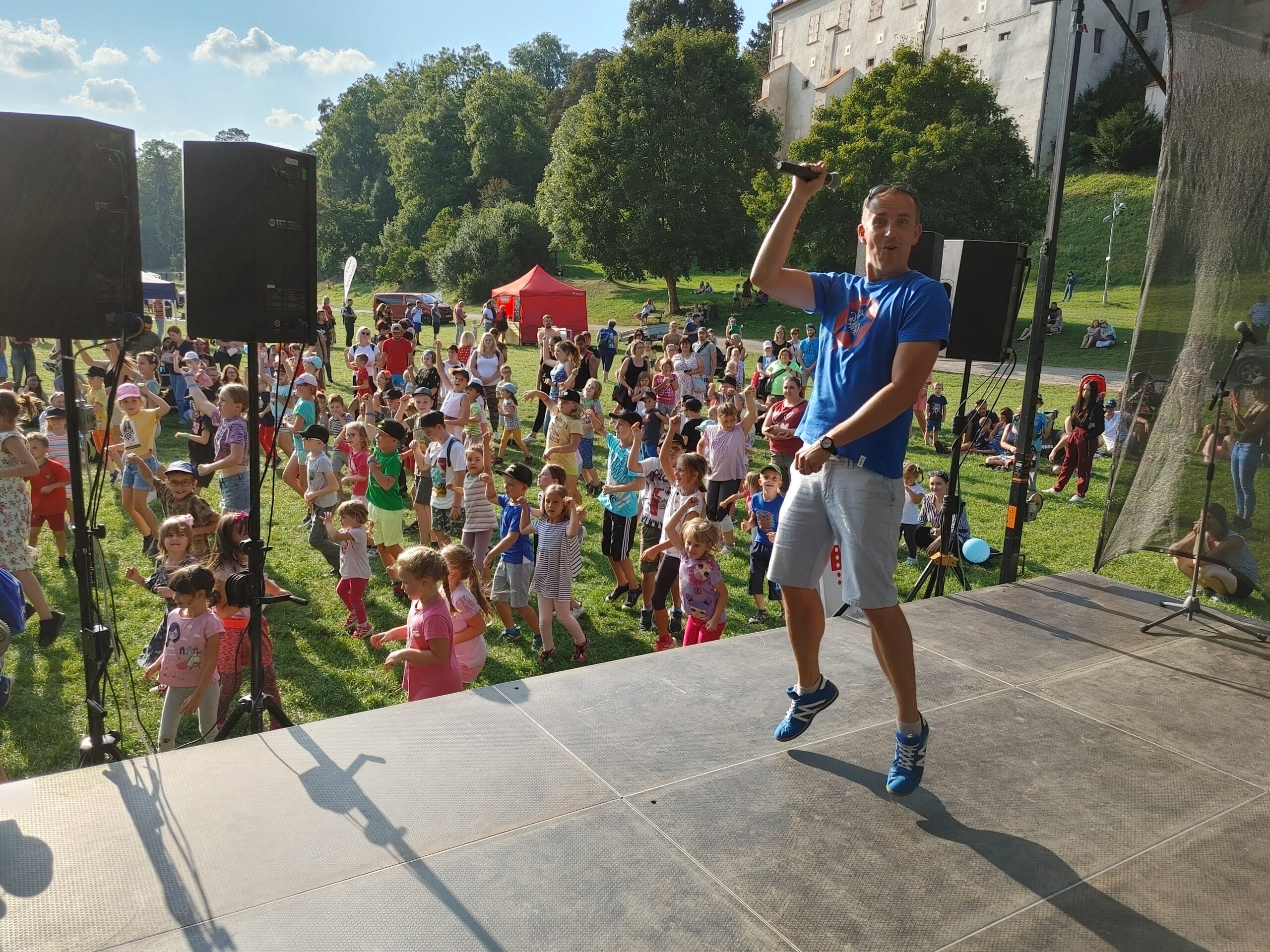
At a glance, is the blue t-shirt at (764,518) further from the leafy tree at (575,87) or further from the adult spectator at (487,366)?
the leafy tree at (575,87)

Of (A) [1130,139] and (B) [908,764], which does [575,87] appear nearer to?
(A) [1130,139]

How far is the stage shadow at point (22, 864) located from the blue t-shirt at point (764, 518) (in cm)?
541

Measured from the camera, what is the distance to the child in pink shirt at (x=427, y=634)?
4.69m

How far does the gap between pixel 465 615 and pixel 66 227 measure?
9.13ft

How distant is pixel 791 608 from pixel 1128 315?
33.1 meters

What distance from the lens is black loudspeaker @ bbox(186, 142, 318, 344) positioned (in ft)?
12.8

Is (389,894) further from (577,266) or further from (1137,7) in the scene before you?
(1137,7)

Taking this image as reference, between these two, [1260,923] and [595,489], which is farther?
[595,489]

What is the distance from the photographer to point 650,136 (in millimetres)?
40188

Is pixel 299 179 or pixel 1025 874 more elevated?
pixel 299 179

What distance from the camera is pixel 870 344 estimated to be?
3.02m

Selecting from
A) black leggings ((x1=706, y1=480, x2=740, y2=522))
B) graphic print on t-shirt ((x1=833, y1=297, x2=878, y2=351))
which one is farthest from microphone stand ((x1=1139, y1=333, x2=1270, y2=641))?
black leggings ((x1=706, y1=480, x2=740, y2=522))

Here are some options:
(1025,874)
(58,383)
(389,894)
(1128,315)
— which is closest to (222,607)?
(389,894)

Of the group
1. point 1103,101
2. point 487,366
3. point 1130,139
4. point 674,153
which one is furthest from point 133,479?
point 1103,101
